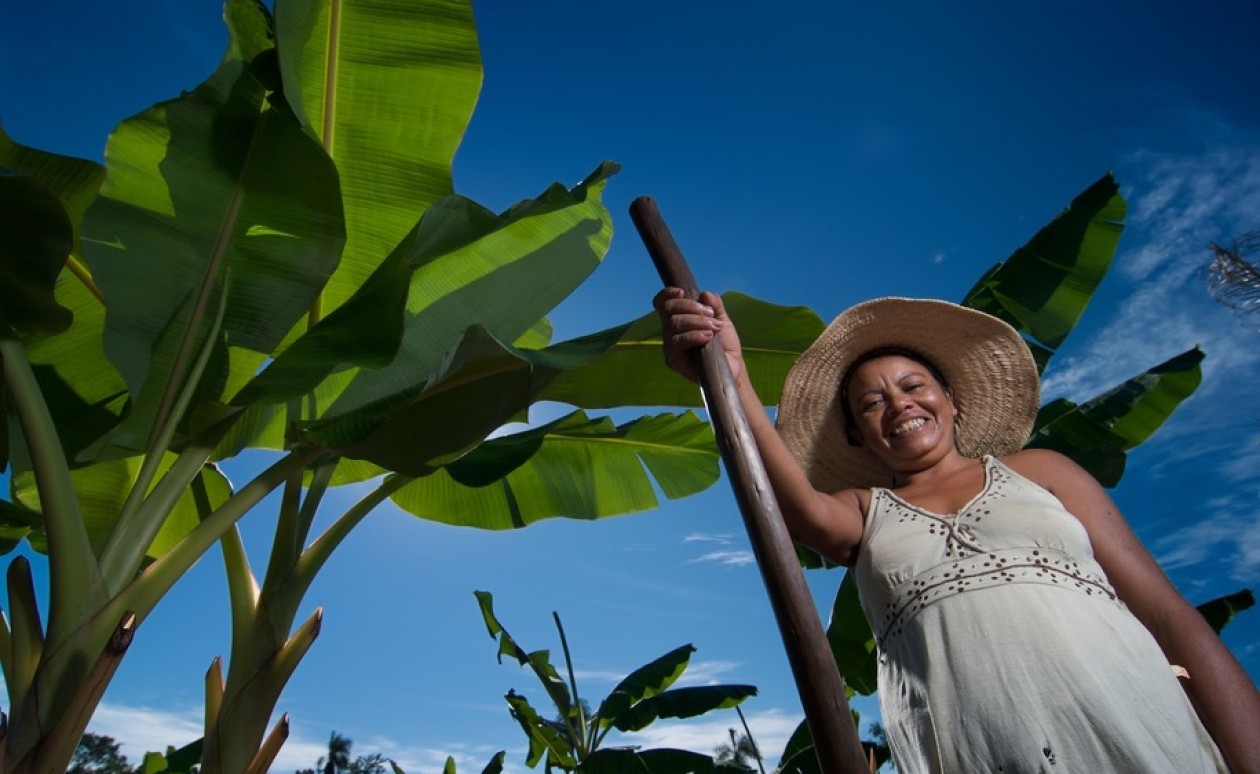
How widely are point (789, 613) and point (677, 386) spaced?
2.09 m

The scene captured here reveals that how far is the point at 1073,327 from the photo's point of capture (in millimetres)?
3488

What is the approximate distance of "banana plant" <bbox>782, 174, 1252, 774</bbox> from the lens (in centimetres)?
345

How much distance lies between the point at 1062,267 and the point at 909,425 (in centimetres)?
261

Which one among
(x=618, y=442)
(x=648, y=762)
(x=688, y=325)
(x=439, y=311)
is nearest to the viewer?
(x=688, y=325)

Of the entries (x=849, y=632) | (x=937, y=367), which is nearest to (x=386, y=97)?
(x=937, y=367)

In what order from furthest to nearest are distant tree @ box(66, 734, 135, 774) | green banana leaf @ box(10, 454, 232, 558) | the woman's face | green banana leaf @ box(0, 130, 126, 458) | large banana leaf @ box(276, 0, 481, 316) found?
distant tree @ box(66, 734, 135, 774) → green banana leaf @ box(10, 454, 232, 558) → large banana leaf @ box(276, 0, 481, 316) → green banana leaf @ box(0, 130, 126, 458) → the woman's face

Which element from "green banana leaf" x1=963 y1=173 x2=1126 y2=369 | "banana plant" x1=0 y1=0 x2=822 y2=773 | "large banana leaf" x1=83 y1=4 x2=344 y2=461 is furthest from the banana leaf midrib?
"green banana leaf" x1=963 y1=173 x2=1126 y2=369

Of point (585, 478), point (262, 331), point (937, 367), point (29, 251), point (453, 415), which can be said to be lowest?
point (937, 367)

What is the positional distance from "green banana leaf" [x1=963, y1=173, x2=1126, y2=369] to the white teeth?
7.92 ft

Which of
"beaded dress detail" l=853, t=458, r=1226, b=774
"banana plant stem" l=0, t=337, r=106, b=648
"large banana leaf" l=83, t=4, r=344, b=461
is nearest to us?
"beaded dress detail" l=853, t=458, r=1226, b=774

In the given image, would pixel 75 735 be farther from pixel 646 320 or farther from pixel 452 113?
pixel 452 113

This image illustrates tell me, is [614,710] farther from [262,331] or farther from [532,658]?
[262,331]

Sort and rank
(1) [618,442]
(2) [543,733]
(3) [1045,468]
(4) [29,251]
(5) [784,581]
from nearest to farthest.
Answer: (5) [784,581], (3) [1045,468], (4) [29,251], (1) [618,442], (2) [543,733]

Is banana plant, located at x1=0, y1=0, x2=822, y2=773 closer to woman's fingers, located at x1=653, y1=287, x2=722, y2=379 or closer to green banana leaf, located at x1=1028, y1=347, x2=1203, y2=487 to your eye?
woman's fingers, located at x1=653, y1=287, x2=722, y2=379
